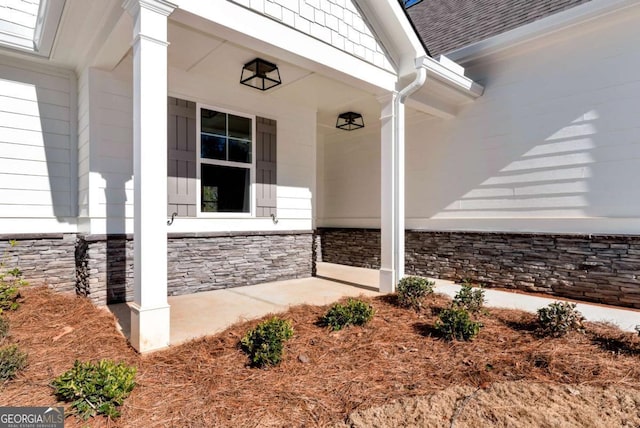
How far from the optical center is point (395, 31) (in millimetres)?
5160

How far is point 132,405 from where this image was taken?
2322 mm

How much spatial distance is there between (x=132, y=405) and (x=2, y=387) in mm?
918

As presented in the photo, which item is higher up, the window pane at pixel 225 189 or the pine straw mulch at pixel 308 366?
the window pane at pixel 225 189

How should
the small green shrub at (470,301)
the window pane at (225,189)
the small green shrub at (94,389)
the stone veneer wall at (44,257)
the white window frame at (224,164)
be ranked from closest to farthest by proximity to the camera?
the small green shrub at (94,389)
the small green shrub at (470,301)
the stone veneer wall at (44,257)
the white window frame at (224,164)
the window pane at (225,189)

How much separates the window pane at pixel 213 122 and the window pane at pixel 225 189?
1.83 ft

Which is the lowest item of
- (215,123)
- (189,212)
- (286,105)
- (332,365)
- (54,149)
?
(332,365)

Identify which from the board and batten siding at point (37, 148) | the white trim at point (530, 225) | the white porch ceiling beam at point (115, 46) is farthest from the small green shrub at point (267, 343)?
the white trim at point (530, 225)

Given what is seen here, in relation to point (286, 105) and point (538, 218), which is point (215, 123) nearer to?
point (286, 105)

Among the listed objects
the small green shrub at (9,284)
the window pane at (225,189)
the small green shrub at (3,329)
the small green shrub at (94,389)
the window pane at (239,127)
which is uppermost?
the window pane at (239,127)

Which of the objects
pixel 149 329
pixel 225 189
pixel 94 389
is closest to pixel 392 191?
pixel 225 189

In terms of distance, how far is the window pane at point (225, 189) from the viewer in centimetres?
557

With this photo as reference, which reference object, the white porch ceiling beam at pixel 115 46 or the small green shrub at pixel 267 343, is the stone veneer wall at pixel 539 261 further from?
the white porch ceiling beam at pixel 115 46

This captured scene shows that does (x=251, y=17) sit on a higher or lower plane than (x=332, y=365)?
higher

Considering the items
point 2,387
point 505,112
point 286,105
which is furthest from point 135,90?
point 505,112
